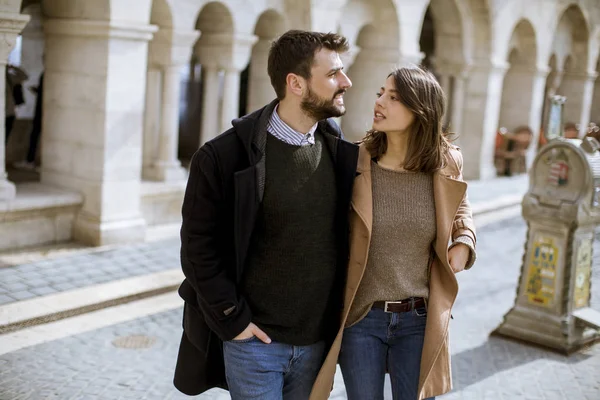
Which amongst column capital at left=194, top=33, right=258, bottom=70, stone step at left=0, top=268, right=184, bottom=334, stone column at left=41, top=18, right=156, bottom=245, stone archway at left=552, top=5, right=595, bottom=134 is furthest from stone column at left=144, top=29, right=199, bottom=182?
stone archway at left=552, top=5, right=595, bottom=134

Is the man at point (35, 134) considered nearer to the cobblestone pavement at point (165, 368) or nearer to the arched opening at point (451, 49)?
the cobblestone pavement at point (165, 368)

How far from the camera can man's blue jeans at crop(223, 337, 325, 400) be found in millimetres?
2811

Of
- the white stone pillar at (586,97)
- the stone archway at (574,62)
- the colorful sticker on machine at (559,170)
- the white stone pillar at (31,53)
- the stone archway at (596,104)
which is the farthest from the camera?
the stone archway at (596,104)

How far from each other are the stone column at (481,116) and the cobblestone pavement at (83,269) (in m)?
8.58

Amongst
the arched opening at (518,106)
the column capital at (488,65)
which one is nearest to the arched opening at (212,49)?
the column capital at (488,65)

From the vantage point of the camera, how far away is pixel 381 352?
3.08 m

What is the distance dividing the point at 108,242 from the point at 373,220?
5.58 m

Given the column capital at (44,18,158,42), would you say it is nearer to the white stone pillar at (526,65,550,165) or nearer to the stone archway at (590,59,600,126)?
the white stone pillar at (526,65,550,165)

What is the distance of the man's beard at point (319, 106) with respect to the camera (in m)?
2.77

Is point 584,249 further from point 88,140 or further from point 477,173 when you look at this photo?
point 477,173

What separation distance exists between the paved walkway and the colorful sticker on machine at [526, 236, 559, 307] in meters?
3.25

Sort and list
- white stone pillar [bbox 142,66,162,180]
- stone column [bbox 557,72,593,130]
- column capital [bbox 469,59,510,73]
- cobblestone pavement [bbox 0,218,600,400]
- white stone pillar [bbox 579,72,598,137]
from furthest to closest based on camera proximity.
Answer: stone column [bbox 557,72,593,130] < white stone pillar [bbox 579,72,598,137] < column capital [bbox 469,59,510,73] < white stone pillar [bbox 142,66,162,180] < cobblestone pavement [bbox 0,218,600,400]

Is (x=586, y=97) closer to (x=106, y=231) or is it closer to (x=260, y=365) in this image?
(x=106, y=231)

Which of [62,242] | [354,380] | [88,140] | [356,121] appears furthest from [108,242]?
[356,121]
